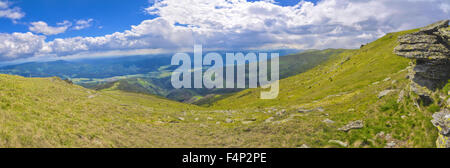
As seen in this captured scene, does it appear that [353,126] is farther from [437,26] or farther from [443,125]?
[437,26]

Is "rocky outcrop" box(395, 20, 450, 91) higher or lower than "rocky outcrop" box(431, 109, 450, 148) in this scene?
higher

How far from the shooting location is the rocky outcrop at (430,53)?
24.4 m

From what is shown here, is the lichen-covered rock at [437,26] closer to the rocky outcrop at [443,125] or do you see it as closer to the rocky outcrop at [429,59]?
the rocky outcrop at [429,59]

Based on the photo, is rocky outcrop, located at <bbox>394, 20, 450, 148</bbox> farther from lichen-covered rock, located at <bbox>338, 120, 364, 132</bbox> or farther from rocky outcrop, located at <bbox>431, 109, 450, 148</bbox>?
lichen-covered rock, located at <bbox>338, 120, 364, 132</bbox>

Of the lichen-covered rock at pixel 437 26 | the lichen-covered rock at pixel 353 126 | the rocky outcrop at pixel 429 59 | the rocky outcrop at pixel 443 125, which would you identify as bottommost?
the lichen-covered rock at pixel 353 126

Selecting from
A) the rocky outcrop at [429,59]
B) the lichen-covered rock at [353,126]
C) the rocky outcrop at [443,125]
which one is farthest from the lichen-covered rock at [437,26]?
the lichen-covered rock at [353,126]

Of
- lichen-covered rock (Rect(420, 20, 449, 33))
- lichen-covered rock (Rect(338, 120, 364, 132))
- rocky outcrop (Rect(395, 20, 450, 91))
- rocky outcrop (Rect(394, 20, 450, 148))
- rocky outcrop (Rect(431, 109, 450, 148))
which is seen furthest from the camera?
lichen-covered rock (Rect(420, 20, 449, 33))

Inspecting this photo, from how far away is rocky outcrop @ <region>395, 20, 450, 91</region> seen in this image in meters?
24.4

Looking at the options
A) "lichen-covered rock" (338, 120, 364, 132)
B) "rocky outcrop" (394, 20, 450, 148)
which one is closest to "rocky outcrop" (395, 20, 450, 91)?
"rocky outcrop" (394, 20, 450, 148)

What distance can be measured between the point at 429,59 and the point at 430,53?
31.6 inches

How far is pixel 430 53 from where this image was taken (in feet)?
82.8
